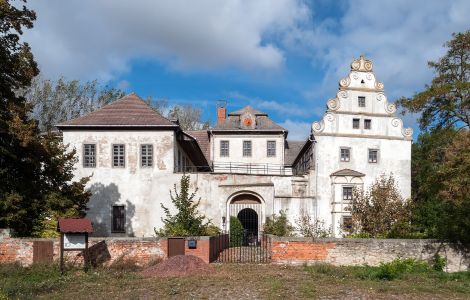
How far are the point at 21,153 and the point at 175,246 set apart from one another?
7183 mm

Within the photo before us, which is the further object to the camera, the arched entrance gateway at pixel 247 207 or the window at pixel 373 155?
the window at pixel 373 155

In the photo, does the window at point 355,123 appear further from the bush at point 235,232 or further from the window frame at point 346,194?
the bush at point 235,232

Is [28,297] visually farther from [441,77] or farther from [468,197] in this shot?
[441,77]

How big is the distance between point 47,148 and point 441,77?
2345cm

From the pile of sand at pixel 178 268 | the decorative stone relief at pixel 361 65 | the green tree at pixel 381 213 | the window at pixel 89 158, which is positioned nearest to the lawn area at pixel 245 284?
the pile of sand at pixel 178 268

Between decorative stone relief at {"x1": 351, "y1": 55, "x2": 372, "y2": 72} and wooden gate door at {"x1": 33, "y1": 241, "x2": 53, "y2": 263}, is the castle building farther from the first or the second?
wooden gate door at {"x1": 33, "y1": 241, "x2": 53, "y2": 263}

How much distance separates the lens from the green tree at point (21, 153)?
1962 cm

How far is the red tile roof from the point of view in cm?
1780

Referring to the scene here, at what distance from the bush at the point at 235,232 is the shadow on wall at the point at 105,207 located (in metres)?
5.99

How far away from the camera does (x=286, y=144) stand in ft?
152

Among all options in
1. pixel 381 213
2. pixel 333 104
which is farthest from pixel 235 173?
pixel 381 213

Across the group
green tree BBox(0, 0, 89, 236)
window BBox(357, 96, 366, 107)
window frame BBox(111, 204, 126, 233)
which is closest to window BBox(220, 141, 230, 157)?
window BBox(357, 96, 366, 107)

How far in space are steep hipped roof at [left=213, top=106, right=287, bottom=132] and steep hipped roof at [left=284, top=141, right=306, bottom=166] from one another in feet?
13.6

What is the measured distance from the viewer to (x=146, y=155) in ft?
105
